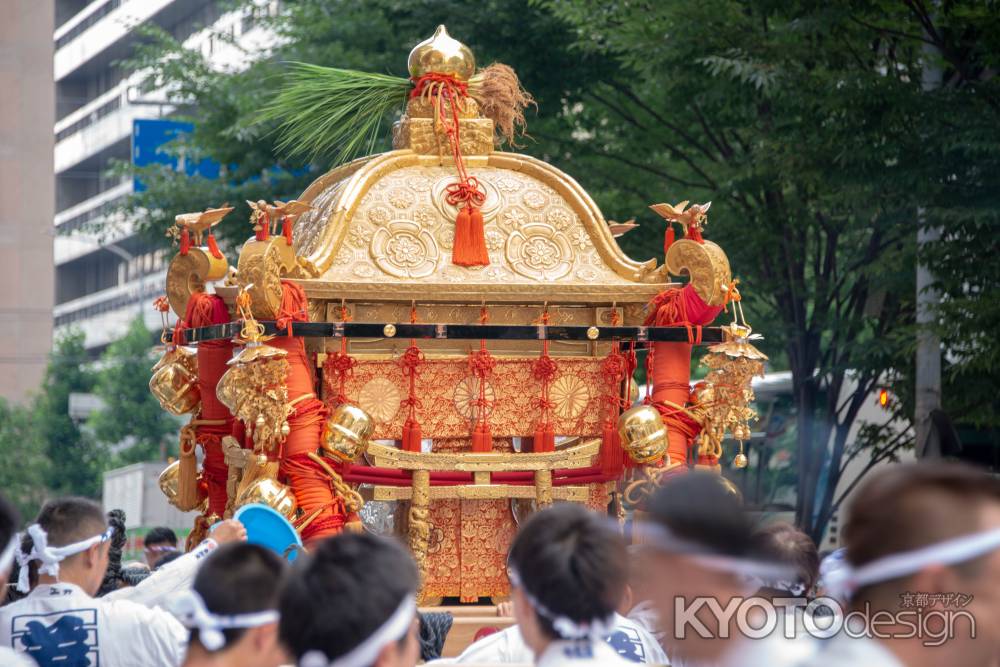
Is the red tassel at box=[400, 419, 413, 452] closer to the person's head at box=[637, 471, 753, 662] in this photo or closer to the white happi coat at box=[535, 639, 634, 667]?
the white happi coat at box=[535, 639, 634, 667]

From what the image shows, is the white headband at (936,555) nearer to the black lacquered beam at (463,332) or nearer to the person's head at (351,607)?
the person's head at (351,607)

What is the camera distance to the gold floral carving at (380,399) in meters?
8.02

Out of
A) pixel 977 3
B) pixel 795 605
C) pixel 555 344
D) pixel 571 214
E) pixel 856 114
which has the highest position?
pixel 977 3

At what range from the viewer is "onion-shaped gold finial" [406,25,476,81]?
8664 millimetres

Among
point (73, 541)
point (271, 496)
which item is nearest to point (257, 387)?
point (271, 496)

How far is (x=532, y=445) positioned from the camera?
8.54 m

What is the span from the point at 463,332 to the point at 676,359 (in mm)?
1315

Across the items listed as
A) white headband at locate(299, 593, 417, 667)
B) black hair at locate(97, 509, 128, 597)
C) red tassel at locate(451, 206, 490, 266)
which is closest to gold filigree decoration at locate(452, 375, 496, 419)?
red tassel at locate(451, 206, 490, 266)

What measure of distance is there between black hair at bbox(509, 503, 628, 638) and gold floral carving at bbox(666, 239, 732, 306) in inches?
182

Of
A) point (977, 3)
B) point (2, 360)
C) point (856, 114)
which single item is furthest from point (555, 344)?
point (2, 360)

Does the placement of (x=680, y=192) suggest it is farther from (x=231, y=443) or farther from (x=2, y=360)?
(x=2, y=360)

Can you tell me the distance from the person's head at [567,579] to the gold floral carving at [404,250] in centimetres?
467

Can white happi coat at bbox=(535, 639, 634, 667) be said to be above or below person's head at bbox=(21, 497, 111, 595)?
below

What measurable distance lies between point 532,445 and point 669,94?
18.9 feet
